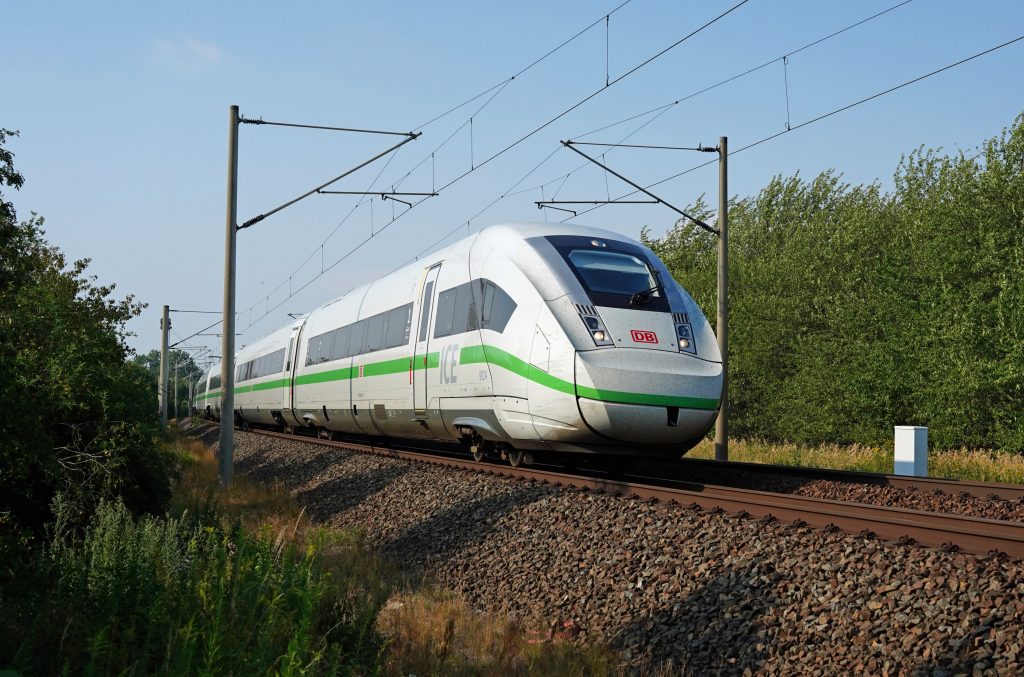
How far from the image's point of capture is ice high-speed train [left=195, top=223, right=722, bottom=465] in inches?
411

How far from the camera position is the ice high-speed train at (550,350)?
411 inches

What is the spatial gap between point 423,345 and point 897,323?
15.0m

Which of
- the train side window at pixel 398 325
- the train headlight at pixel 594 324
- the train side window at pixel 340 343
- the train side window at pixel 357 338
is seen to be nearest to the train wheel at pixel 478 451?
the train side window at pixel 398 325

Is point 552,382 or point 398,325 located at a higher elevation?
point 398,325

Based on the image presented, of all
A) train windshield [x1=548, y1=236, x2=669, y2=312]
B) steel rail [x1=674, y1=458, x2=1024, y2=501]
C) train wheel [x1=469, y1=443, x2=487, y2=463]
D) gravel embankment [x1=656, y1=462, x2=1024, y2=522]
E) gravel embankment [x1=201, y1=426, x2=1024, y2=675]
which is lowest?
gravel embankment [x1=201, y1=426, x2=1024, y2=675]

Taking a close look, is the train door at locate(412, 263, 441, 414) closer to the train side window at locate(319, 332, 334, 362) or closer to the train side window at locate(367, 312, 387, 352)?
the train side window at locate(367, 312, 387, 352)

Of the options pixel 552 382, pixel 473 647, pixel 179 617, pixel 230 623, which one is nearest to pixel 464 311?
pixel 552 382

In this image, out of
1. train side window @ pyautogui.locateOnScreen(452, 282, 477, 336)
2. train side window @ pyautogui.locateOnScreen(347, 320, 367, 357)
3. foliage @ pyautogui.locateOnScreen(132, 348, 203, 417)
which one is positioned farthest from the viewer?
foliage @ pyautogui.locateOnScreen(132, 348, 203, 417)

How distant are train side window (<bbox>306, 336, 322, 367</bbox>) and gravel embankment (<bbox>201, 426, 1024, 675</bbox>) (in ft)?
39.3

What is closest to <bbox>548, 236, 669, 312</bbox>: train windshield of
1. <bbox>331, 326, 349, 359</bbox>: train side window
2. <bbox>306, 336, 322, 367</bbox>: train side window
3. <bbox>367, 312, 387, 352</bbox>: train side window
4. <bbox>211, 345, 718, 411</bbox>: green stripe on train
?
<bbox>211, 345, 718, 411</bbox>: green stripe on train

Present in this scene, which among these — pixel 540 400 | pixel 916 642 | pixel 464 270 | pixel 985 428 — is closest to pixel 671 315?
pixel 540 400

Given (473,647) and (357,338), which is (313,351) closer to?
(357,338)

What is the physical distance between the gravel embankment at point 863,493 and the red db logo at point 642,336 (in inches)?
94.9

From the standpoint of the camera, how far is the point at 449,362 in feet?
43.0
